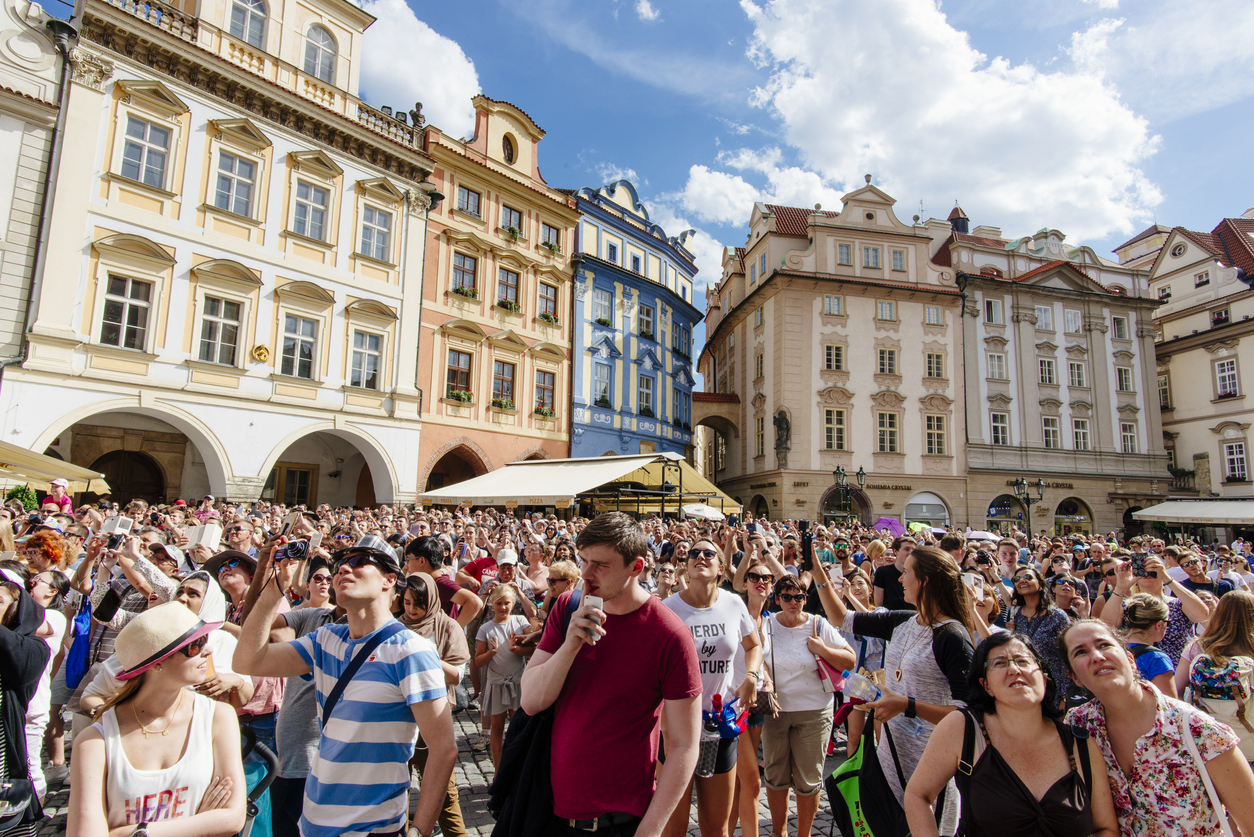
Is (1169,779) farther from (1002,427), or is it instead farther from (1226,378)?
(1226,378)

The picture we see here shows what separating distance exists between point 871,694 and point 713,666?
1060 mm

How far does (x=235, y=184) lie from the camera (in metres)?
17.4

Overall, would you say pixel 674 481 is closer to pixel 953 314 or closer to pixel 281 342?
pixel 281 342

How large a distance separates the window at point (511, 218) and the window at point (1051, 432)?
26115 millimetres

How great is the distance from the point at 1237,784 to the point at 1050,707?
1.94ft

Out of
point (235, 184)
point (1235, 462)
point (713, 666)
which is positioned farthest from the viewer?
point (1235, 462)

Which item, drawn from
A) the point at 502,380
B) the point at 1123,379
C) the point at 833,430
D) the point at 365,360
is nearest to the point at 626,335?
the point at 502,380

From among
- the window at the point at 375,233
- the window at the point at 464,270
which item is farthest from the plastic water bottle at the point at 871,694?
the window at the point at 464,270

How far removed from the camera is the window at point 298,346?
18.0m

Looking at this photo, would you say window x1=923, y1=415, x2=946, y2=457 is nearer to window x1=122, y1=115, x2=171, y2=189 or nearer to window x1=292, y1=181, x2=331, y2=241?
window x1=292, y1=181, x2=331, y2=241

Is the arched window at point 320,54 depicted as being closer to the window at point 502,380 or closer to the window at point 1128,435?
the window at point 502,380

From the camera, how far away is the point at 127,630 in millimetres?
2107

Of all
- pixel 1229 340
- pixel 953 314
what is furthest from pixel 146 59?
pixel 1229 340

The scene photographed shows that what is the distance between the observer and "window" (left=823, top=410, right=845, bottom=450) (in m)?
30.2
